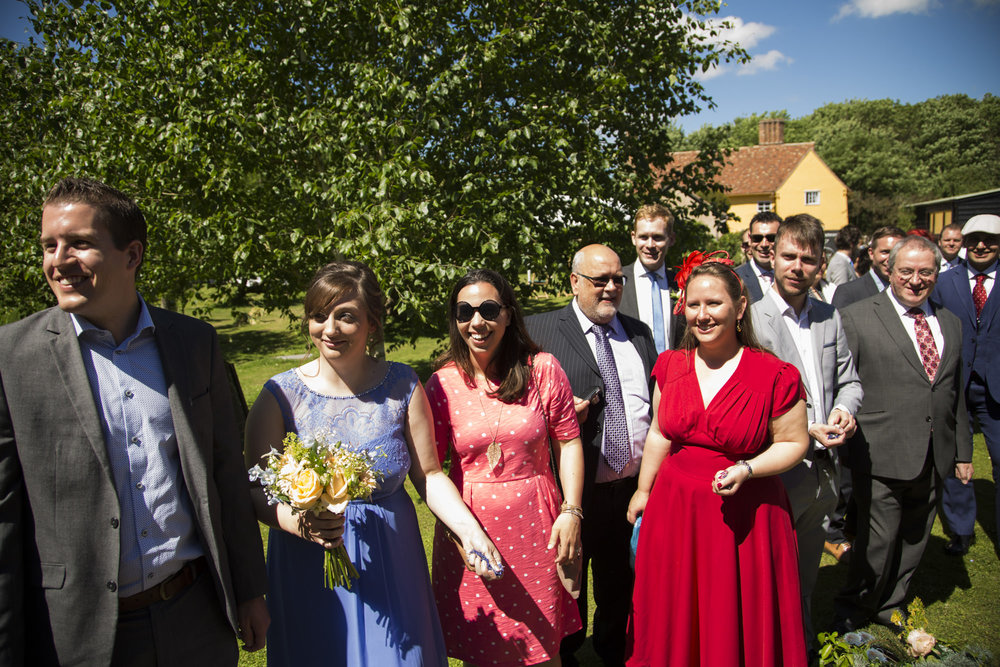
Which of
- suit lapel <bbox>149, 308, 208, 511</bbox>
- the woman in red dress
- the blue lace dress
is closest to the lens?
suit lapel <bbox>149, 308, 208, 511</bbox>

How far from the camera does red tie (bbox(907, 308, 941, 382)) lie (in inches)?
161

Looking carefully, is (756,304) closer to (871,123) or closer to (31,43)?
(31,43)

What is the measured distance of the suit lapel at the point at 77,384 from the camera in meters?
1.95

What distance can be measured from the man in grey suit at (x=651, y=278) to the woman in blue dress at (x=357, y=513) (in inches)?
Result: 86.9

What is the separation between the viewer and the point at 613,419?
12.1 ft

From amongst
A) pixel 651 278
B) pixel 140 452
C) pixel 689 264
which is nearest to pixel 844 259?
pixel 651 278

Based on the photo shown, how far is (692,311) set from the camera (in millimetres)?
3139

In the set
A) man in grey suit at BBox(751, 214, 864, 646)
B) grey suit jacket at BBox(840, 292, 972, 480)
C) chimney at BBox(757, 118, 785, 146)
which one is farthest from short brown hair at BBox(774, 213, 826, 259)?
chimney at BBox(757, 118, 785, 146)

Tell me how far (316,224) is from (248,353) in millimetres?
12137

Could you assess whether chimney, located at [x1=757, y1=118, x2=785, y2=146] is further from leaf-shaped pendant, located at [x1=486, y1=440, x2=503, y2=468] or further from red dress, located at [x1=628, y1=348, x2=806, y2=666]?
leaf-shaped pendant, located at [x1=486, y1=440, x2=503, y2=468]

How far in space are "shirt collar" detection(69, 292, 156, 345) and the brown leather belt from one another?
84 cm

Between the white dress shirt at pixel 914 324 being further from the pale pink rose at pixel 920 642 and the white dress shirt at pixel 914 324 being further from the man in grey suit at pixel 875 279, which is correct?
the pale pink rose at pixel 920 642

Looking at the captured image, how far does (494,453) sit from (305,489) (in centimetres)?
104

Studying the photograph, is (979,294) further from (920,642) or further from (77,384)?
(77,384)
